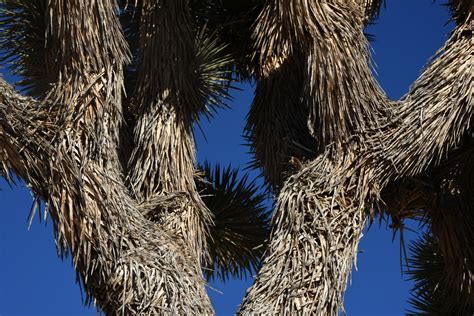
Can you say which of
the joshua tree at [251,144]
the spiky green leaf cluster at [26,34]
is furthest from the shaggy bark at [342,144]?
the spiky green leaf cluster at [26,34]

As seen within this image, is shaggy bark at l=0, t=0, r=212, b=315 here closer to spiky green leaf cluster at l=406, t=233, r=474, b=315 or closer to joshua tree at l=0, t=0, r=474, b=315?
joshua tree at l=0, t=0, r=474, b=315

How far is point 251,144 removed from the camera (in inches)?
282

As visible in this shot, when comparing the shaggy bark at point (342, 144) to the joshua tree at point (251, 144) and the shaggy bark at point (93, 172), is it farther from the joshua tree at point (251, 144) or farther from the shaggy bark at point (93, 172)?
the shaggy bark at point (93, 172)

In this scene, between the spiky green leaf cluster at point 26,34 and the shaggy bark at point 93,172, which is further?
the spiky green leaf cluster at point 26,34

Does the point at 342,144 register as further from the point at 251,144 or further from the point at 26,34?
the point at 26,34

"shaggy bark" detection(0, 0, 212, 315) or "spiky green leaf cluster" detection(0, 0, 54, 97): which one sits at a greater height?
"spiky green leaf cluster" detection(0, 0, 54, 97)

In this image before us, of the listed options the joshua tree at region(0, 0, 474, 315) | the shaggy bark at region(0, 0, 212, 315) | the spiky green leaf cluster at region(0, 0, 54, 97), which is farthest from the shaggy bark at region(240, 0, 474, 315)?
the spiky green leaf cluster at region(0, 0, 54, 97)

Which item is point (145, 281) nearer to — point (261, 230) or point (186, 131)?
point (186, 131)

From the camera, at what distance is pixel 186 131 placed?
6.39 m

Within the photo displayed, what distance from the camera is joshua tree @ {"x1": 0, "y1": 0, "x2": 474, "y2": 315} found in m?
5.33

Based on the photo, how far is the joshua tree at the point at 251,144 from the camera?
5.33 m

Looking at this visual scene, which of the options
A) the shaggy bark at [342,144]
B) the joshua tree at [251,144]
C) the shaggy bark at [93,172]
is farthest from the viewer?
the shaggy bark at [342,144]

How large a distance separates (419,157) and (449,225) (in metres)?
0.89

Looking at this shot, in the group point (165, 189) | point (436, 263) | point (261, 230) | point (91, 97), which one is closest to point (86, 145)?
point (91, 97)
